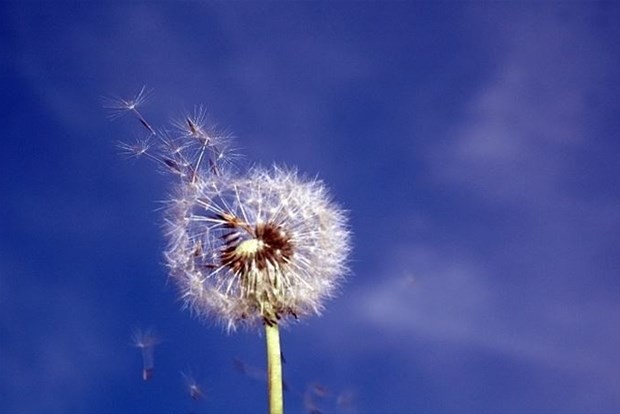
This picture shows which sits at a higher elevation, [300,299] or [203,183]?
[203,183]

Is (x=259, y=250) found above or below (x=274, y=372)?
above

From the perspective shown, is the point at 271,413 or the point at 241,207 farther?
the point at 241,207

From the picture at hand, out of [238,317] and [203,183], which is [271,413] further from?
[203,183]

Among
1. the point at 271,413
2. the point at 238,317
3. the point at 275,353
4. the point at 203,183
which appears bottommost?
the point at 271,413

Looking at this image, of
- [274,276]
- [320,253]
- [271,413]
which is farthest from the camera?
[320,253]

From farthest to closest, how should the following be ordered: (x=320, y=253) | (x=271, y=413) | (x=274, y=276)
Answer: (x=320, y=253)
(x=274, y=276)
(x=271, y=413)

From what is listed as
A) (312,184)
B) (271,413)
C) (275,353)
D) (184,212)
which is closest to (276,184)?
(312,184)

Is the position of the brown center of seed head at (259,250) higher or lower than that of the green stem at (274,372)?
higher

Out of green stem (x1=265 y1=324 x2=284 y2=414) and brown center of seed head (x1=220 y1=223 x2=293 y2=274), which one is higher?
brown center of seed head (x1=220 y1=223 x2=293 y2=274)
